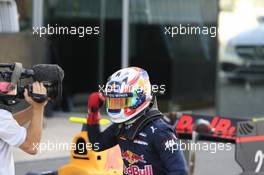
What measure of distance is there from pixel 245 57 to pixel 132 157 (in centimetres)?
685

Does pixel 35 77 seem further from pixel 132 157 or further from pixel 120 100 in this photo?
pixel 132 157

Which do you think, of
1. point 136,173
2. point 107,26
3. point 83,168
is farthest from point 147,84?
point 107,26

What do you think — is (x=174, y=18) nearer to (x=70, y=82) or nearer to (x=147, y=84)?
(x=70, y=82)

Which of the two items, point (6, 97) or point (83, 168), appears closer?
point (6, 97)

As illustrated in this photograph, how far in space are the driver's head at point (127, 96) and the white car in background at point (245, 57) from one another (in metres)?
6.78

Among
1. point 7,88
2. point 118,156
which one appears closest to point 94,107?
point 7,88

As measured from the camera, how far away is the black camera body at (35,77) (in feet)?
12.8

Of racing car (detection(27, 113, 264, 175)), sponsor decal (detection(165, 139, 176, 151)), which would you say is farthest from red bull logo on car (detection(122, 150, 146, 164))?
racing car (detection(27, 113, 264, 175))

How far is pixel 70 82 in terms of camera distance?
11.2 metres

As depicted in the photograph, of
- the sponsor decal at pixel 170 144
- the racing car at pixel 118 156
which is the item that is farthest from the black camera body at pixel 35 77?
the racing car at pixel 118 156

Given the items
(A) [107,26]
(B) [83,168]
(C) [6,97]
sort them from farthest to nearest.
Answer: (A) [107,26]
(B) [83,168]
(C) [6,97]

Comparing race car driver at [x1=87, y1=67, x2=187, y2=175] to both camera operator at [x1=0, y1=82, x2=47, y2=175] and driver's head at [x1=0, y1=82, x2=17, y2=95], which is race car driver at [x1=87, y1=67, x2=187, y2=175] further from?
driver's head at [x1=0, y1=82, x2=17, y2=95]

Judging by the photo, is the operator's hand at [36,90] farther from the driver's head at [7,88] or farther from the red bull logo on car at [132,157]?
the red bull logo on car at [132,157]

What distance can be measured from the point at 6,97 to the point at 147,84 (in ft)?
2.66
